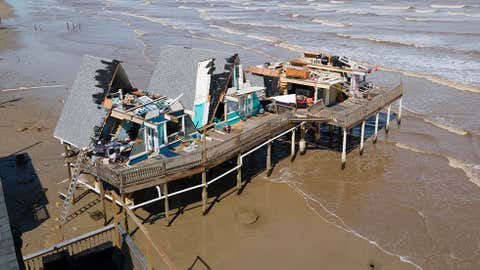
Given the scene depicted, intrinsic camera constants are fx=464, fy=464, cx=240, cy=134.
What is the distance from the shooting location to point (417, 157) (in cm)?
3438

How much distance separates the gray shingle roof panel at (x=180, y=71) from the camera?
90.0 feet

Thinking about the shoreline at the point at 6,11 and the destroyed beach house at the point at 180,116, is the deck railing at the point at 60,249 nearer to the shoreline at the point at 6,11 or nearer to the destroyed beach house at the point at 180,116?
the destroyed beach house at the point at 180,116

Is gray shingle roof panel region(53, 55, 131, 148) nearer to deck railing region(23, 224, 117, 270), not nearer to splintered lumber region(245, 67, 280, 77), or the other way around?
deck railing region(23, 224, 117, 270)

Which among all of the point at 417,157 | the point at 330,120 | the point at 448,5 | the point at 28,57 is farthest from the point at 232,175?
the point at 448,5

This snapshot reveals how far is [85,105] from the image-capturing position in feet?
88.4

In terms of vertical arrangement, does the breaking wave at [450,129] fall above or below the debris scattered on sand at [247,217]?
above

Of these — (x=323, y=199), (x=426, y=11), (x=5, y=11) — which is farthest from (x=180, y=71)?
(x=5, y=11)

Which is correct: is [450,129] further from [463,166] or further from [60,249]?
[60,249]

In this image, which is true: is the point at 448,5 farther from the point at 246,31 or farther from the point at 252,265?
A: the point at 252,265

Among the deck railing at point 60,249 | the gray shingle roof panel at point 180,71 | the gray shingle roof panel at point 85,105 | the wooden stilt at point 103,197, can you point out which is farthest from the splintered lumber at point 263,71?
the deck railing at point 60,249

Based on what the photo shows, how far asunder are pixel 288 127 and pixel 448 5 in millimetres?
121641

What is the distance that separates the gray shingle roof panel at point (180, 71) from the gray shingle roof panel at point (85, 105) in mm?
2232

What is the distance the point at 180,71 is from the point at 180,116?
3928 mm

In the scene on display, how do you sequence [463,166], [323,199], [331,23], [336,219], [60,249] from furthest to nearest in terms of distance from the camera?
[331,23] → [463,166] → [323,199] → [336,219] → [60,249]
